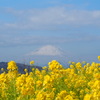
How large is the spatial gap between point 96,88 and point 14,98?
244 cm

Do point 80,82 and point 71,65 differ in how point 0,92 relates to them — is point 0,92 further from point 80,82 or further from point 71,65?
point 71,65

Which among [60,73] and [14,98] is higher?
[60,73]

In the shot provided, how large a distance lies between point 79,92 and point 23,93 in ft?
9.37

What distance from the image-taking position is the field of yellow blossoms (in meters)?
6.12

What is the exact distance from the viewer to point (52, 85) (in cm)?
751

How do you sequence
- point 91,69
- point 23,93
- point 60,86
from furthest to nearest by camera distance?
1. point 91,69
2. point 60,86
3. point 23,93

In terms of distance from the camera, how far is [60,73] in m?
9.18

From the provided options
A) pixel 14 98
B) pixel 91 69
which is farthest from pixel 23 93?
pixel 91 69

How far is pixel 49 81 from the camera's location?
6930 mm

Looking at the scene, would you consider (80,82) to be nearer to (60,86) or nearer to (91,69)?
(60,86)

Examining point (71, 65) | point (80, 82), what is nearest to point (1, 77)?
point (80, 82)

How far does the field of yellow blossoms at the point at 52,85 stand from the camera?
6123 mm

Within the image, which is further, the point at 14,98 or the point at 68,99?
the point at 14,98

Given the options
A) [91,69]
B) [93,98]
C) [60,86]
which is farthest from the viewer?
[91,69]
